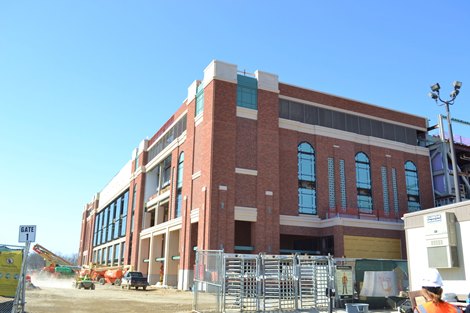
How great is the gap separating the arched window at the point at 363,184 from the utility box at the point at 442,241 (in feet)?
87.8

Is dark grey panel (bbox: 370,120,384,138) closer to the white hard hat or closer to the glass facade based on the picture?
the glass facade

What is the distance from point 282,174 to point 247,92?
8.55 metres

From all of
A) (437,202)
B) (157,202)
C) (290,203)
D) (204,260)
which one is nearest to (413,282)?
(204,260)

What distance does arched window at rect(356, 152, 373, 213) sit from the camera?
146 ft

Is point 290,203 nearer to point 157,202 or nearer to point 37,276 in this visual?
point 157,202

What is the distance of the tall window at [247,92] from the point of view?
4044 cm

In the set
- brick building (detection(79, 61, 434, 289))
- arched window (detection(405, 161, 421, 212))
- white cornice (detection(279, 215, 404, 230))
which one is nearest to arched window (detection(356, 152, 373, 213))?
brick building (detection(79, 61, 434, 289))

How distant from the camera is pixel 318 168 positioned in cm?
4303

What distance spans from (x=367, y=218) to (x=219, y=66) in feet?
67.8

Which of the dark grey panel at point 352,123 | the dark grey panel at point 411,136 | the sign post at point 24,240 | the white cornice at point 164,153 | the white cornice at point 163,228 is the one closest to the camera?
the sign post at point 24,240

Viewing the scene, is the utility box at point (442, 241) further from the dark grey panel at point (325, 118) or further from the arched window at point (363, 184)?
the dark grey panel at point (325, 118)

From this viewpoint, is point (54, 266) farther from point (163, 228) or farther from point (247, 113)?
point (247, 113)

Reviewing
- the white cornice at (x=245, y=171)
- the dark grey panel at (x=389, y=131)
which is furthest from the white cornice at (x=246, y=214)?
the dark grey panel at (x=389, y=131)

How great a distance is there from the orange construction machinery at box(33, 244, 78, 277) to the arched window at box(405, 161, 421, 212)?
44.9 m
